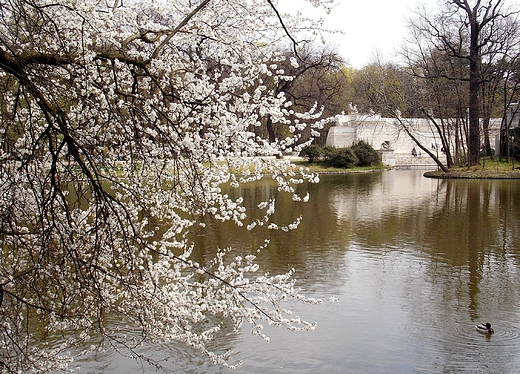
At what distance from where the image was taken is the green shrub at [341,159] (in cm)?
3481

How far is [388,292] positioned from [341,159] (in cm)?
2725

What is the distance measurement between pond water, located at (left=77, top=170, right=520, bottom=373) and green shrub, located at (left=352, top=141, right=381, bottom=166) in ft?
67.5

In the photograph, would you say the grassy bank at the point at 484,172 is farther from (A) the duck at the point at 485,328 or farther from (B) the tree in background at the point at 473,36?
(A) the duck at the point at 485,328

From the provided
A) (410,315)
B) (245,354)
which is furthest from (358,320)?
(245,354)

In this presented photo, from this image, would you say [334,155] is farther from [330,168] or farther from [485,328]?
[485,328]

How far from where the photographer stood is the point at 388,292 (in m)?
7.99

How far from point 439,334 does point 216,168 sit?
344 centimetres

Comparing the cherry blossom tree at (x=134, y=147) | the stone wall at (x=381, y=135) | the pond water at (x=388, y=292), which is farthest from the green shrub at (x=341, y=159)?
the cherry blossom tree at (x=134, y=147)

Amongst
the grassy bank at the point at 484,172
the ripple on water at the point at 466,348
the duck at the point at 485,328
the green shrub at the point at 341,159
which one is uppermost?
the green shrub at the point at 341,159

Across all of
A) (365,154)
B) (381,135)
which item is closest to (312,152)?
(365,154)

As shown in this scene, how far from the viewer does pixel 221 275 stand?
15.3ft

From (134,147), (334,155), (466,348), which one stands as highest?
(134,147)

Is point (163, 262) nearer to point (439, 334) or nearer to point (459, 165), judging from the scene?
point (439, 334)

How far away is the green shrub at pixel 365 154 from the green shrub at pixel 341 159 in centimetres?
117
